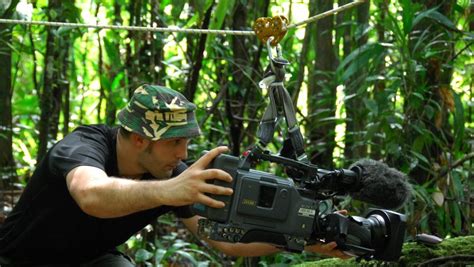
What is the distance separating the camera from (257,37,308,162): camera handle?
9.50 ft

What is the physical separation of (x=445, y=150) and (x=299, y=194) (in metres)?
2.43

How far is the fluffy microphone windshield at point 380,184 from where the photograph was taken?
3.01m

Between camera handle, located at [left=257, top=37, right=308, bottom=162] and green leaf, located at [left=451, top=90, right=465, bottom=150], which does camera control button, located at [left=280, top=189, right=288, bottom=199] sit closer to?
camera handle, located at [left=257, top=37, right=308, bottom=162]

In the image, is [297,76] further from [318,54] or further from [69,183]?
[69,183]

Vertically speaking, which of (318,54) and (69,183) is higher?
(318,54)

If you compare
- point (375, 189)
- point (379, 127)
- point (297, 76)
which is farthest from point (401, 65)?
point (375, 189)

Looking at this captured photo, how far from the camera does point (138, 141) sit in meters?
3.46

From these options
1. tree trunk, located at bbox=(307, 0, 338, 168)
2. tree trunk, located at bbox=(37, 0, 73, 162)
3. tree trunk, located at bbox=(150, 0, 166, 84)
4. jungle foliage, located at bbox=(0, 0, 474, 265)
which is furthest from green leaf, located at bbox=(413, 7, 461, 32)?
tree trunk, located at bbox=(37, 0, 73, 162)

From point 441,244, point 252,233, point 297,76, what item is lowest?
point 441,244

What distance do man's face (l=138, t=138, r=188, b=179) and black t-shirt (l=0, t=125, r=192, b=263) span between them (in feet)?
0.62

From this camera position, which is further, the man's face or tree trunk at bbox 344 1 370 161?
tree trunk at bbox 344 1 370 161

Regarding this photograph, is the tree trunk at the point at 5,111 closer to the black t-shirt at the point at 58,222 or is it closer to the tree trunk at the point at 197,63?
the tree trunk at the point at 197,63

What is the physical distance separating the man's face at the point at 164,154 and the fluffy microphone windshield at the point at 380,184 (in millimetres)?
739

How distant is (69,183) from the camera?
3023 mm
